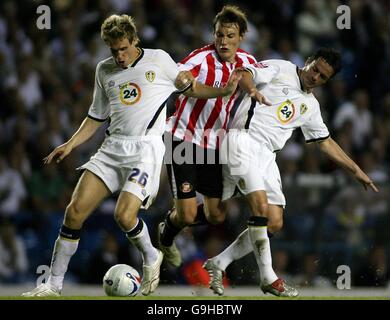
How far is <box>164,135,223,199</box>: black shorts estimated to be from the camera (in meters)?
9.54

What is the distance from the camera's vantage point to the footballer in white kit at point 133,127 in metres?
8.65

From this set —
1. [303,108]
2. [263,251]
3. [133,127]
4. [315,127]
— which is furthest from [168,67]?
[263,251]

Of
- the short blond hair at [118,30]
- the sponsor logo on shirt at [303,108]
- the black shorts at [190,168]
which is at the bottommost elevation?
the black shorts at [190,168]

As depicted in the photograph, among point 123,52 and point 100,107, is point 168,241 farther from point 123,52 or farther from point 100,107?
point 123,52

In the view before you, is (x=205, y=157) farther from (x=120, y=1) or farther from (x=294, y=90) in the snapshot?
(x=120, y=1)

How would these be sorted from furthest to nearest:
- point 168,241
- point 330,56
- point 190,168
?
point 168,241, point 190,168, point 330,56

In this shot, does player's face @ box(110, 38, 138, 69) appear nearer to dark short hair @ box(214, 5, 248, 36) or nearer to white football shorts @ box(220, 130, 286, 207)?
dark short hair @ box(214, 5, 248, 36)

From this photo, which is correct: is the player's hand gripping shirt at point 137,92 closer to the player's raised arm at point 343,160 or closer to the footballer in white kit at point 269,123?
the footballer in white kit at point 269,123

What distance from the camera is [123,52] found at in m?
8.55

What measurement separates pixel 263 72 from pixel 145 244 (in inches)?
72.1

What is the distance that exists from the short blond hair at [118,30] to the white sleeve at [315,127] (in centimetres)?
187
